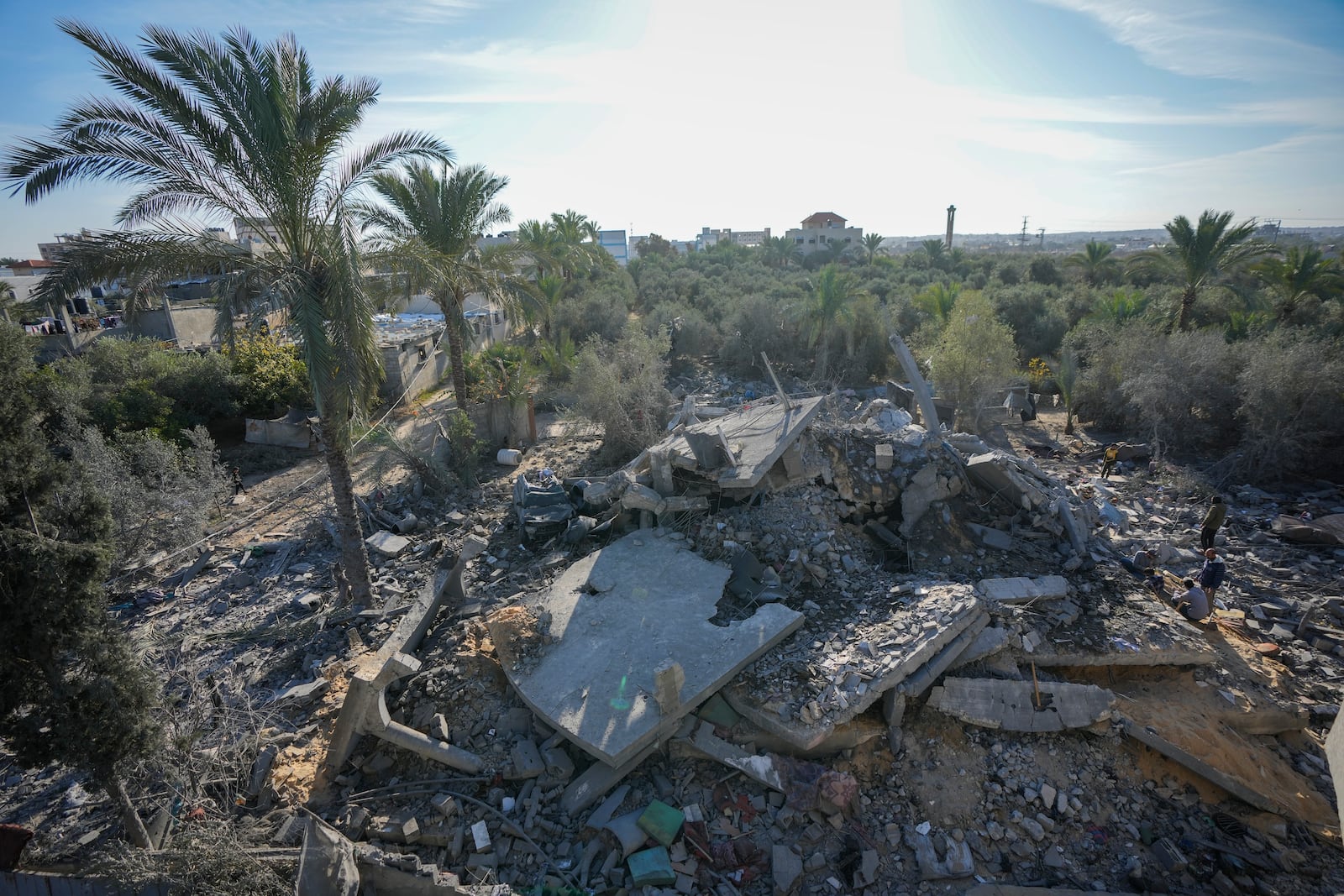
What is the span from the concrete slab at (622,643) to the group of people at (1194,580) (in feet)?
17.6

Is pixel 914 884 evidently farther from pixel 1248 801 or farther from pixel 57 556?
pixel 57 556

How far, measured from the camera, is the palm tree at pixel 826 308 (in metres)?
20.2

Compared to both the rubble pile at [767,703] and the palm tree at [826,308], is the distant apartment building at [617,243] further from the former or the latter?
the rubble pile at [767,703]

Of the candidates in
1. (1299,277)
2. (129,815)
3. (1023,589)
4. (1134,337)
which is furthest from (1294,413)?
(129,815)

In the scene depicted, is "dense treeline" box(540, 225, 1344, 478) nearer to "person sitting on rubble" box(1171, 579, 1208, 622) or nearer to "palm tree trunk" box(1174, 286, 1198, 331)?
"palm tree trunk" box(1174, 286, 1198, 331)

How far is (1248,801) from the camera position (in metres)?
5.77

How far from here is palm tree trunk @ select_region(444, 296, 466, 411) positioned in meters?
12.3

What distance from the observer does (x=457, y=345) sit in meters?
12.7

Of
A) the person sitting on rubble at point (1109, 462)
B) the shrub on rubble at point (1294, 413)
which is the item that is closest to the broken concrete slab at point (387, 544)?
the person sitting on rubble at point (1109, 462)

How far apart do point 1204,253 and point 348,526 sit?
2237cm

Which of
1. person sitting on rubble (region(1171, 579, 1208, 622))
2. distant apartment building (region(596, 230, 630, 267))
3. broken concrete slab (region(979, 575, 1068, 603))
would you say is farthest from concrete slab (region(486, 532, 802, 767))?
distant apartment building (region(596, 230, 630, 267))

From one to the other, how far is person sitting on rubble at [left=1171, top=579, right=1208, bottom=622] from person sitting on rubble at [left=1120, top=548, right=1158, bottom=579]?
60cm

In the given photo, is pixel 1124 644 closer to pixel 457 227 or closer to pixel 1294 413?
pixel 1294 413

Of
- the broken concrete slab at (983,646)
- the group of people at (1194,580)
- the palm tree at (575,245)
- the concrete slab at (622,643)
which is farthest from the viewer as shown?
the palm tree at (575,245)
